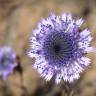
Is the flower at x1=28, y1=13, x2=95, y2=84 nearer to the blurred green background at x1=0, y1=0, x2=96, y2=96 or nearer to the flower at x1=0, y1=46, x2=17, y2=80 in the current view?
the flower at x1=0, y1=46, x2=17, y2=80

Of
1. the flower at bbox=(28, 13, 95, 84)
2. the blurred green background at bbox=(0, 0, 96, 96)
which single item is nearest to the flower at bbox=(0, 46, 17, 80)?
the blurred green background at bbox=(0, 0, 96, 96)

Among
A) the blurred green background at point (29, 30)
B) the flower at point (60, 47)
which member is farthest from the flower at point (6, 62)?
the flower at point (60, 47)

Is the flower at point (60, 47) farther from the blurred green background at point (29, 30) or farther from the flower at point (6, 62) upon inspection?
the blurred green background at point (29, 30)

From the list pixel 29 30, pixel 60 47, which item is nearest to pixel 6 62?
pixel 29 30

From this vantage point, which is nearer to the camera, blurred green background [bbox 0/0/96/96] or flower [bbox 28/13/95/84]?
flower [bbox 28/13/95/84]

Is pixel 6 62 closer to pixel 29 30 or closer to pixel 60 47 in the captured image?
pixel 29 30

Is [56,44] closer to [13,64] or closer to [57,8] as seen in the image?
[13,64]
